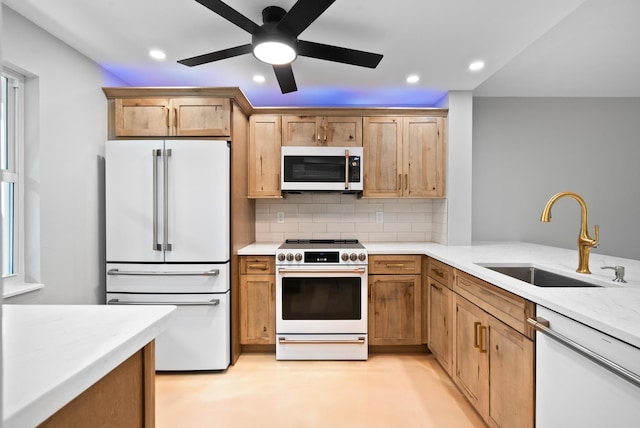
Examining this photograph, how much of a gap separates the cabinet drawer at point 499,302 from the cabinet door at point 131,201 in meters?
2.24

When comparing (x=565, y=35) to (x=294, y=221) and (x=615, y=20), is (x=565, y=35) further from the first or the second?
(x=294, y=221)

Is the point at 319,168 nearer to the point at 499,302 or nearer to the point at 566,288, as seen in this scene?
the point at 499,302

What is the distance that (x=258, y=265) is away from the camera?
275 cm

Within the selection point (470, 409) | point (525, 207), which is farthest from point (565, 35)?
point (470, 409)

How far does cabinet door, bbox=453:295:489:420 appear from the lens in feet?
5.79

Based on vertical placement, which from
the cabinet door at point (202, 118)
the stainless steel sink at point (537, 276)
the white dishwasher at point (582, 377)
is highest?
the cabinet door at point (202, 118)

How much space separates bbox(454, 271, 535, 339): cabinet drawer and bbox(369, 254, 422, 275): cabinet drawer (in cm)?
68

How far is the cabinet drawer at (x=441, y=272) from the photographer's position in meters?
2.28

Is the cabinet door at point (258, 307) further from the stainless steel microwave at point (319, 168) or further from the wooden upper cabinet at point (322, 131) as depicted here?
the wooden upper cabinet at point (322, 131)

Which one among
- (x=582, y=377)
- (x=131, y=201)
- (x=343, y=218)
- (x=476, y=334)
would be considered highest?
(x=131, y=201)

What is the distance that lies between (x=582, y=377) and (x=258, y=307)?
2217 millimetres

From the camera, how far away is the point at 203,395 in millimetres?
2199

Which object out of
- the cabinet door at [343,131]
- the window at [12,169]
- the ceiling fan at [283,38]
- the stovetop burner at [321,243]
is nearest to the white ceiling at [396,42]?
the ceiling fan at [283,38]

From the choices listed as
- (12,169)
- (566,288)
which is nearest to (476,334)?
(566,288)
